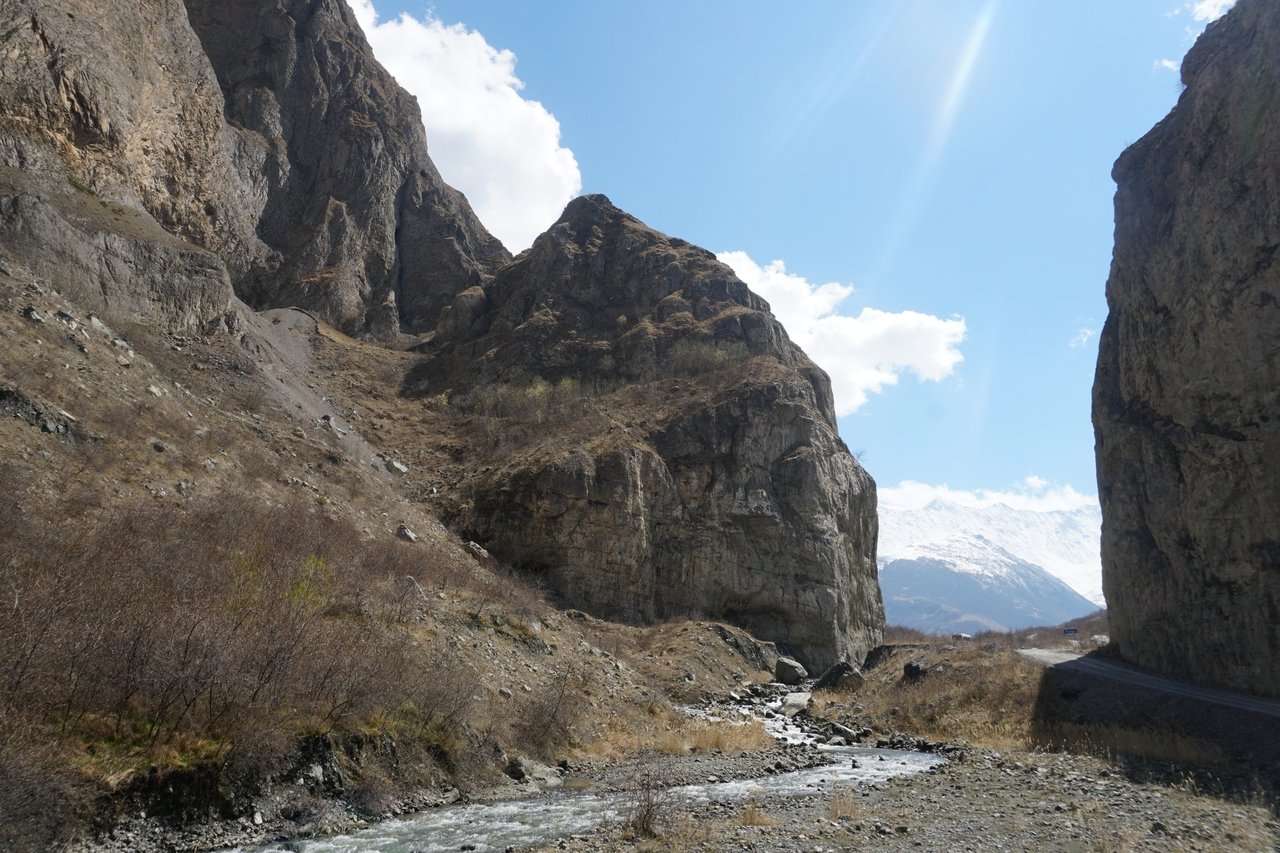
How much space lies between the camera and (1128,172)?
118 ft

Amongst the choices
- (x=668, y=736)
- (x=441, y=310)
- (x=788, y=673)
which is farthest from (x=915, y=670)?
(x=441, y=310)

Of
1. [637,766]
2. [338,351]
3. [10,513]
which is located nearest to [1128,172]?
[637,766]

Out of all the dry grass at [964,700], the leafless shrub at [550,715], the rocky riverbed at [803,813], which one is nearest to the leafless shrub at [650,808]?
the rocky riverbed at [803,813]

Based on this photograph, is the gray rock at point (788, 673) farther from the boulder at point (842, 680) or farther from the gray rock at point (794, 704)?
the gray rock at point (794, 704)

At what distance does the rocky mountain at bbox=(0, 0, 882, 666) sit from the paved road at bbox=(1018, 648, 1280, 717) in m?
16.4

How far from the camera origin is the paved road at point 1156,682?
2253 cm

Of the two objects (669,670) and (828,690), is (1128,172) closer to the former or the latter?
(828,690)

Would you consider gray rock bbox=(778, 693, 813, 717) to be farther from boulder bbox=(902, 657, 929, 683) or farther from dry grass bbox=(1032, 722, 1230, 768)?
dry grass bbox=(1032, 722, 1230, 768)

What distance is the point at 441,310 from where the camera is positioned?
78562 mm

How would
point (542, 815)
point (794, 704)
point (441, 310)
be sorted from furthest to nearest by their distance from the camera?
1. point (441, 310)
2. point (794, 704)
3. point (542, 815)

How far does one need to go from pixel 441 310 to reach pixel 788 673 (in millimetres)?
54064

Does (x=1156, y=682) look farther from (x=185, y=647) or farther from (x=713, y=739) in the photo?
(x=185, y=647)

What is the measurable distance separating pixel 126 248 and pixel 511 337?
34.4 m

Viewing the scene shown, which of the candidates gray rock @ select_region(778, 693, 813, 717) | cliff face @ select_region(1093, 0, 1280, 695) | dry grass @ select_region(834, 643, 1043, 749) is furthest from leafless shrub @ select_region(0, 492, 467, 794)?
cliff face @ select_region(1093, 0, 1280, 695)
